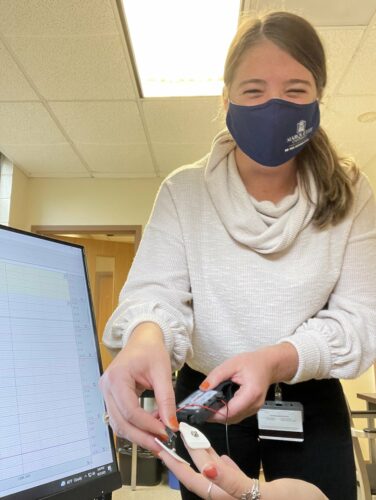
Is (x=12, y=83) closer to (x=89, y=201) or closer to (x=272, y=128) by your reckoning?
(x=89, y=201)

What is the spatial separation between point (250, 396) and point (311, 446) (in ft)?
1.07

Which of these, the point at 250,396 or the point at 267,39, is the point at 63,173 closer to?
the point at 267,39

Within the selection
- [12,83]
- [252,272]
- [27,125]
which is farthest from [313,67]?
[27,125]

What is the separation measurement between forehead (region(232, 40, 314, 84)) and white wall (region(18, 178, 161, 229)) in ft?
11.1

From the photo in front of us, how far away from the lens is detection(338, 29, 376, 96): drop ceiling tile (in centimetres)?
229

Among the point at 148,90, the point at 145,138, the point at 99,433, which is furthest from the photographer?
the point at 145,138

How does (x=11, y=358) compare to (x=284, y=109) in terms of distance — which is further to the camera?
(x=284, y=109)

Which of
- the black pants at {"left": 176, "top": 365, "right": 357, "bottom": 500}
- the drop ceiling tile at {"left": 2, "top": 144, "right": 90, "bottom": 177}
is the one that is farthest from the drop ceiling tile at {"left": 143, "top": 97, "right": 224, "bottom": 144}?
the black pants at {"left": 176, "top": 365, "right": 357, "bottom": 500}

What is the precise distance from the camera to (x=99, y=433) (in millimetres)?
638

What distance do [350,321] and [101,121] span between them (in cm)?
273

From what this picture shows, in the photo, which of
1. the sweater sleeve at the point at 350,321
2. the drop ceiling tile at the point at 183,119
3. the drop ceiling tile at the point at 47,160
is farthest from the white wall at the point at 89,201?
the sweater sleeve at the point at 350,321

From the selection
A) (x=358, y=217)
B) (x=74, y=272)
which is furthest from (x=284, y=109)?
(x=74, y=272)

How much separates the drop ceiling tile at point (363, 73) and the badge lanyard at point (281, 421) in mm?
2085

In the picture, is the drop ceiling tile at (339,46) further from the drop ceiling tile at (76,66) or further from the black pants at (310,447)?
the black pants at (310,447)
